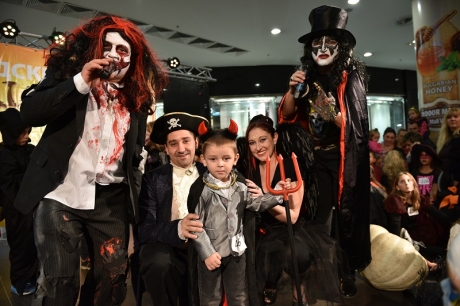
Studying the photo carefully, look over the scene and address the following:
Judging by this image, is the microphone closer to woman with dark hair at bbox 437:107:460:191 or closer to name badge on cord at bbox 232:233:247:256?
name badge on cord at bbox 232:233:247:256

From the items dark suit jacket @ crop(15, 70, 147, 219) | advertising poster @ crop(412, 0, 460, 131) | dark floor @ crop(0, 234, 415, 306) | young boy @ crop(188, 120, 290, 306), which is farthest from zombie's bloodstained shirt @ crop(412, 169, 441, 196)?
dark suit jacket @ crop(15, 70, 147, 219)

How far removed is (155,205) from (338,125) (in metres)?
1.30

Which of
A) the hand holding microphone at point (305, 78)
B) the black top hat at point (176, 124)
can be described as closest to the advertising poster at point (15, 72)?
the black top hat at point (176, 124)

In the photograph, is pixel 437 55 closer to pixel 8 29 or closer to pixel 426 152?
pixel 426 152

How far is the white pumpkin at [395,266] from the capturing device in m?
2.71

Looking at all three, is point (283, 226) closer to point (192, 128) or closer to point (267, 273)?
point (267, 273)

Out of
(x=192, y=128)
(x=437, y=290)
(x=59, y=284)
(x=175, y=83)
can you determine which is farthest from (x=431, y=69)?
(x=175, y=83)

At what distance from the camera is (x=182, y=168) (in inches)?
95.9

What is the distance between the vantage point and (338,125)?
2.58 metres

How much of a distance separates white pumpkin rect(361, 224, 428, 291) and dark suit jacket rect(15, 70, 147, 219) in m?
2.20

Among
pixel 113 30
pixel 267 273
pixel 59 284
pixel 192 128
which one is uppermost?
pixel 113 30

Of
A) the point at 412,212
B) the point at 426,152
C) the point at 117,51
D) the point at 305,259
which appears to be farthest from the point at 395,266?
the point at 117,51

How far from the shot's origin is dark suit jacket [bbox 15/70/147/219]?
163 cm

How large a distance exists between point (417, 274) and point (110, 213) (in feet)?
7.07
